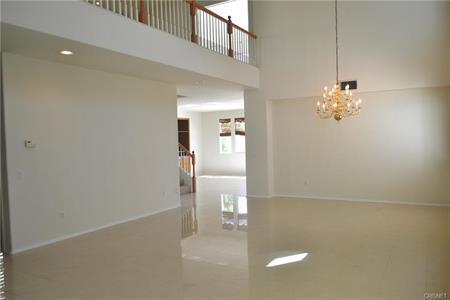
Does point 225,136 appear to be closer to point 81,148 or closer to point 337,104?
point 337,104

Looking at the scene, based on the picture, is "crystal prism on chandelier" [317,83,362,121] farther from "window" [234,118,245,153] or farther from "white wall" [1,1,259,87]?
"window" [234,118,245,153]

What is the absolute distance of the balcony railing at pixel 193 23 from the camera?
5.53m

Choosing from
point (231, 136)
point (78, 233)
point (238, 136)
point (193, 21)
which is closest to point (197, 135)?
point (231, 136)

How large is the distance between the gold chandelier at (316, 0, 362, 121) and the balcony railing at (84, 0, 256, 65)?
193 centimetres

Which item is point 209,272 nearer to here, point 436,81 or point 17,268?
point 17,268

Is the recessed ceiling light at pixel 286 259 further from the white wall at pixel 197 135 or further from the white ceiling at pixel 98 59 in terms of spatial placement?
the white wall at pixel 197 135

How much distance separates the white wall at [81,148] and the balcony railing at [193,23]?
1244 mm

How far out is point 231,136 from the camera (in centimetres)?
1459

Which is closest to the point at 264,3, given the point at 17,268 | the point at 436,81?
the point at 436,81

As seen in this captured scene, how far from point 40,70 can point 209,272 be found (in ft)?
11.9

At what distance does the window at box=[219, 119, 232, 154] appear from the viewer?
14.6 m

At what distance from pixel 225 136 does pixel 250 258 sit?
10.4 metres

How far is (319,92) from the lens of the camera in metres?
8.03

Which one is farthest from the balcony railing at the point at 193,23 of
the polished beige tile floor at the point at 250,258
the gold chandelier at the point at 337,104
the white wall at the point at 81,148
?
the polished beige tile floor at the point at 250,258
